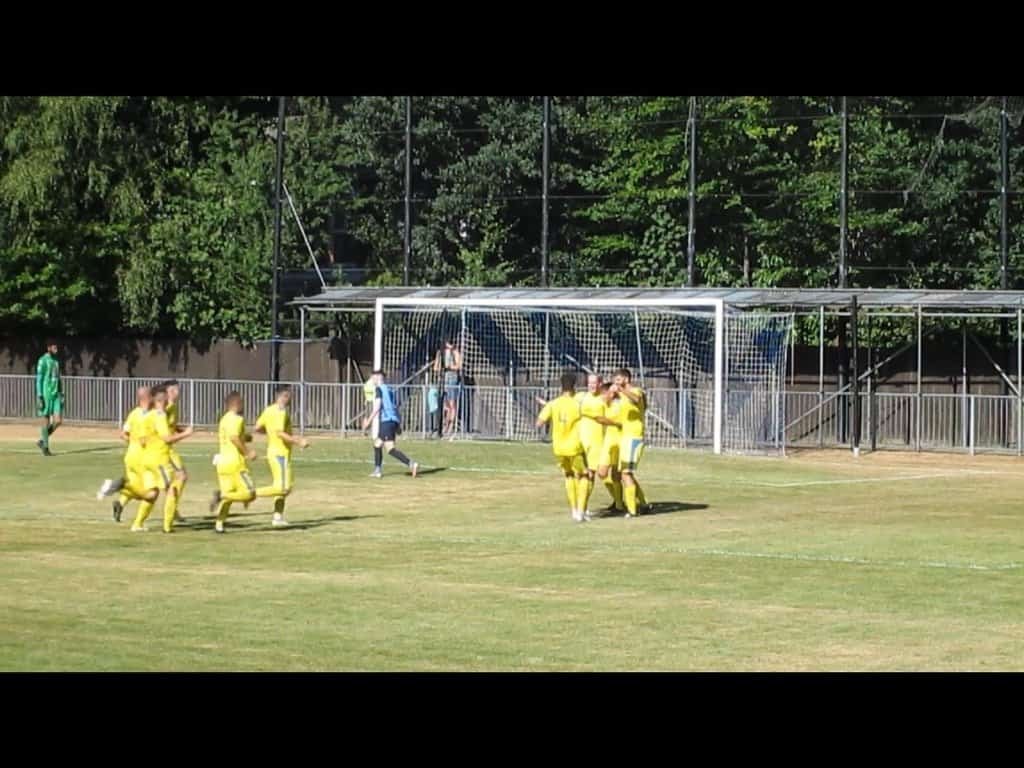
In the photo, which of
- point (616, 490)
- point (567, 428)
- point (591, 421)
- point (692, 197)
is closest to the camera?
point (567, 428)

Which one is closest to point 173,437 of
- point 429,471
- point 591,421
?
point 591,421

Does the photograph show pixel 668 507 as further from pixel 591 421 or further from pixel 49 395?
pixel 49 395

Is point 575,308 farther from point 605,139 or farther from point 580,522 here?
point 580,522

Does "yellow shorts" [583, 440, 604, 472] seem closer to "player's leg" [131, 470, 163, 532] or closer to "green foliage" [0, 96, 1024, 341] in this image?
"player's leg" [131, 470, 163, 532]

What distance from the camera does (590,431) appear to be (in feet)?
87.8

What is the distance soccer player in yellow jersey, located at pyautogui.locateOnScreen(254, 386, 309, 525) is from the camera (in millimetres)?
24953

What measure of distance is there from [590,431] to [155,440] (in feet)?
20.3

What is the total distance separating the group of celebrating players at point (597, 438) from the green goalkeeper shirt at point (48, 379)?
16.2 m

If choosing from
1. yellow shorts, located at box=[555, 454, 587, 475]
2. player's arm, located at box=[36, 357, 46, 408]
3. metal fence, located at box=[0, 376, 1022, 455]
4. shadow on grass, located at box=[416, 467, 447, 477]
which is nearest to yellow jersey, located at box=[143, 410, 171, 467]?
yellow shorts, located at box=[555, 454, 587, 475]

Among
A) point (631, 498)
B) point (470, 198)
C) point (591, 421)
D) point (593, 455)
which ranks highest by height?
point (470, 198)

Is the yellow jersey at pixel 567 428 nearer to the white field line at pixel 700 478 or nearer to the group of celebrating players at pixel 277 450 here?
the group of celebrating players at pixel 277 450

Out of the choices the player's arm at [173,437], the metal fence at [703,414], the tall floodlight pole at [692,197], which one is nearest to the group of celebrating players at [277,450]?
the player's arm at [173,437]

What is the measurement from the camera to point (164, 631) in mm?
15859
